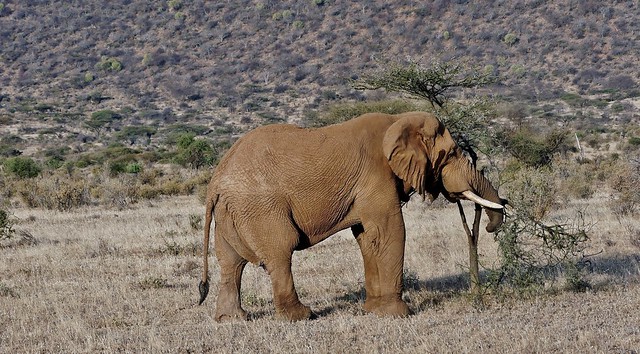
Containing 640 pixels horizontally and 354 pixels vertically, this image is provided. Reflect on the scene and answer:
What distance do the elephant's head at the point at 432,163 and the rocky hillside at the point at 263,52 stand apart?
61443 millimetres

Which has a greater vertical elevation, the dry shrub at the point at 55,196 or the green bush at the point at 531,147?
the dry shrub at the point at 55,196

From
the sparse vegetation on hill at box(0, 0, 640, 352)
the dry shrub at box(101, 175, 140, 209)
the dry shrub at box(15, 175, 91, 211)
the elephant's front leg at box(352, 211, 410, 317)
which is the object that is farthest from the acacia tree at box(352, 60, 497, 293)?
the dry shrub at box(15, 175, 91, 211)

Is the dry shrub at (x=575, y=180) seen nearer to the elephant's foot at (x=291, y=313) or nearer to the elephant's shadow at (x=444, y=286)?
the elephant's shadow at (x=444, y=286)

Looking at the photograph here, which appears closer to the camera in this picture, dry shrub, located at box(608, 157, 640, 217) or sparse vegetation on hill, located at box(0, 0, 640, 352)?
sparse vegetation on hill, located at box(0, 0, 640, 352)

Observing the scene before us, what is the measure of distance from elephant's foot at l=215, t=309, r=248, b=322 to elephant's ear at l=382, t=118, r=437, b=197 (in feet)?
Answer: 7.69

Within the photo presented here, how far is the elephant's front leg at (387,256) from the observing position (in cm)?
906

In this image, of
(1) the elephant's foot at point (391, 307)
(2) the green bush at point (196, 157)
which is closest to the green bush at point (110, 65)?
(2) the green bush at point (196, 157)

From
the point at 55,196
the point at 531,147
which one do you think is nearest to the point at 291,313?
the point at 55,196

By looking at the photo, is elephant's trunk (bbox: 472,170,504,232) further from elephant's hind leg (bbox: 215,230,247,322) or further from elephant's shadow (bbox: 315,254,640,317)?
elephant's hind leg (bbox: 215,230,247,322)

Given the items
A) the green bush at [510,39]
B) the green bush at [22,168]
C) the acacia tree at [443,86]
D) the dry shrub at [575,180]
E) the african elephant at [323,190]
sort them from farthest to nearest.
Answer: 1. the green bush at [510,39]
2. the green bush at [22,168]
3. the dry shrub at [575,180]
4. the acacia tree at [443,86]
5. the african elephant at [323,190]

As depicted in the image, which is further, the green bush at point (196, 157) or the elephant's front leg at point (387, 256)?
the green bush at point (196, 157)

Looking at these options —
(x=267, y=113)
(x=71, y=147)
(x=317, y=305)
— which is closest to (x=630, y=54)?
(x=267, y=113)

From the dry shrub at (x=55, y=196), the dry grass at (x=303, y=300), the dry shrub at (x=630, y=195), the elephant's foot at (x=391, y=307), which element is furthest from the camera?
the dry shrub at (x=55, y=196)

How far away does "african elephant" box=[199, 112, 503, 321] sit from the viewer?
29.6 ft
